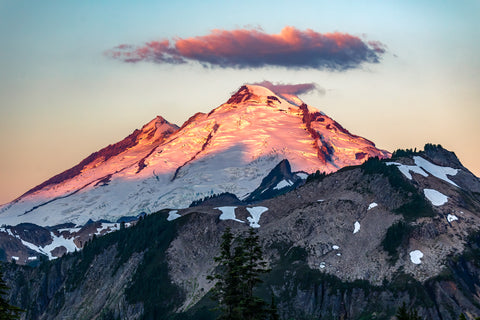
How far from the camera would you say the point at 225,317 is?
403ft

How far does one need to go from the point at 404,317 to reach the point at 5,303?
178 feet

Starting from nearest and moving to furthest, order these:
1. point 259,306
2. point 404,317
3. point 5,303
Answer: point 5,303, point 259,306, point 404,317

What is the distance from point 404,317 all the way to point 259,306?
853 inches

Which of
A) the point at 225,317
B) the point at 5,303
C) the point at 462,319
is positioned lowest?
the point at 462,319

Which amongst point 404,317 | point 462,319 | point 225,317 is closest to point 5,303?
point 225,317

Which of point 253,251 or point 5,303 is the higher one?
point 5,303

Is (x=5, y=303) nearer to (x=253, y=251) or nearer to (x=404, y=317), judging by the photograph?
(x=253, y=251)

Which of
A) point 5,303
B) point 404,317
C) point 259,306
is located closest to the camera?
point 5,303

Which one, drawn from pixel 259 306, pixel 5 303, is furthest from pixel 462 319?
pixel 5 303

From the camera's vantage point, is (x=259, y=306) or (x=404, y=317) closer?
(x=259, y=306)

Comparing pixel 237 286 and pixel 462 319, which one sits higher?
pixel 237 286

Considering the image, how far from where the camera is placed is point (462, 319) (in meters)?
130

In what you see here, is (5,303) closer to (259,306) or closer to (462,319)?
(259,306)

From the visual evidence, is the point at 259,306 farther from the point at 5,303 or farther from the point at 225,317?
the point at 5,303
